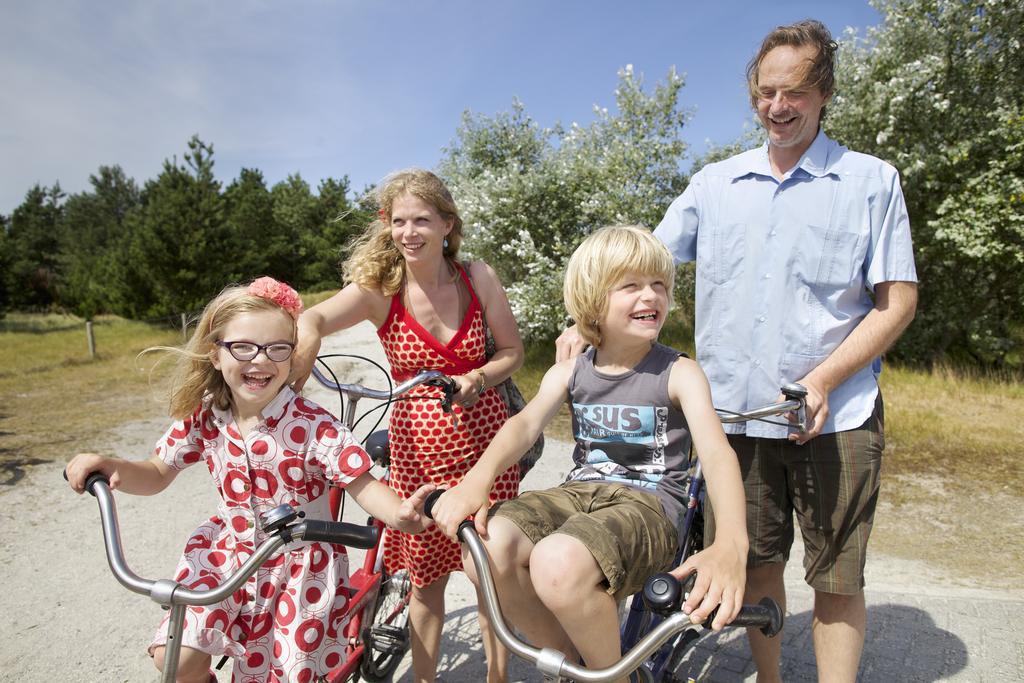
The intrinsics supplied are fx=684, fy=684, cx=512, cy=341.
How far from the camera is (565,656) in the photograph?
4.29 feet

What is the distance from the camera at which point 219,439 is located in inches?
80.2

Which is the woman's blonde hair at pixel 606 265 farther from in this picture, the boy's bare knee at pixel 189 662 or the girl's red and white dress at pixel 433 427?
the boy's bare knee at pixel 189 662

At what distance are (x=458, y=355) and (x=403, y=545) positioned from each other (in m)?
0.75

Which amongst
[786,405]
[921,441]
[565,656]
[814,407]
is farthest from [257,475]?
[921,441]

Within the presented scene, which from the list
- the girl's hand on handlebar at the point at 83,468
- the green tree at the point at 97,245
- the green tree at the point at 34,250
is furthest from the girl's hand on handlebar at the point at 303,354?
the green tree at the point at 34,250

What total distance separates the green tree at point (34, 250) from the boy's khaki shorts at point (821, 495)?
3178 cm

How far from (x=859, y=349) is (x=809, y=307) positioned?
0.65 ft

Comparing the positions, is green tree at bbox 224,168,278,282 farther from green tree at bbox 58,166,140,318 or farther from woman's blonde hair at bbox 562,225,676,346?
woman's blonde hair at bbox 562,225,676,346

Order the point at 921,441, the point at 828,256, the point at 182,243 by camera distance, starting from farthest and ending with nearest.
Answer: the point at 182,243, the point at 921,441, the point at 828,256

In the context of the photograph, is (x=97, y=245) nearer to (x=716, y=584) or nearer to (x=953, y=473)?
(x=953, y=473)

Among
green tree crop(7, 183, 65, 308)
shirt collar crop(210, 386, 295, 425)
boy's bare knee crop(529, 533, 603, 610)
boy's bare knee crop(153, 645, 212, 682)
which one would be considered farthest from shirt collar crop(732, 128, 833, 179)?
green tree crop(7, 183, 65, 308)

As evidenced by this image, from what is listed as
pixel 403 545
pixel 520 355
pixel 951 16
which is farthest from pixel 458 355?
pixel 951 16

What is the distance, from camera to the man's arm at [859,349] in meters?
2.00

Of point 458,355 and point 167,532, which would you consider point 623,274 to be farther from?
point 167,532
